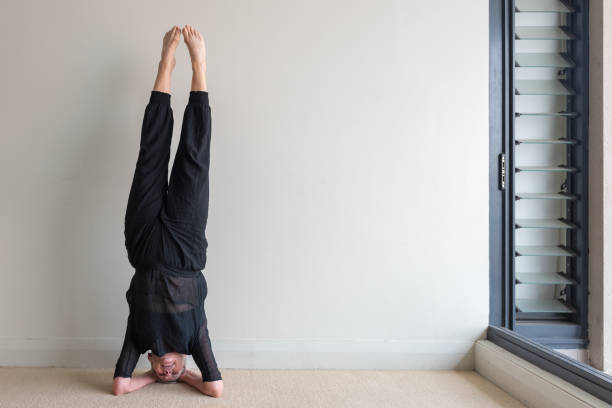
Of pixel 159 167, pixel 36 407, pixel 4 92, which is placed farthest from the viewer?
pixel 4 92

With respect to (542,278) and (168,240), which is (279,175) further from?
(542,278)

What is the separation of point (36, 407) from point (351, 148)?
5.51 feet

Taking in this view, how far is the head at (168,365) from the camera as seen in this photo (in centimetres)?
191

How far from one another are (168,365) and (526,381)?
4.71 feet

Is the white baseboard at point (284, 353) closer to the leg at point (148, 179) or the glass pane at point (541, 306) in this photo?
the glass pane at point (541, 306)

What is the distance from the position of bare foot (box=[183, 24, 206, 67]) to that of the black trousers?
0.18m

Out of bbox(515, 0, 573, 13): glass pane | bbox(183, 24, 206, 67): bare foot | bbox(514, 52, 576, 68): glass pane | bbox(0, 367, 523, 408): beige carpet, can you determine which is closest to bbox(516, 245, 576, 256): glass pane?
bbox(0, 367, 523, 408): beige carpet

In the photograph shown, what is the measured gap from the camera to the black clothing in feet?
6.25

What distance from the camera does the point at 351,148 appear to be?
230 centimetres

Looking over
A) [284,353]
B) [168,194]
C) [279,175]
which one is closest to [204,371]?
[284,353]

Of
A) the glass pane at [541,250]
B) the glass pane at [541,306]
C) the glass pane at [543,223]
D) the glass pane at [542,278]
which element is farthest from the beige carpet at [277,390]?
the glass pane at [543,223]

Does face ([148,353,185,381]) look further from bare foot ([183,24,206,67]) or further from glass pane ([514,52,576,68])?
glass pane ([514,52,576,68])
